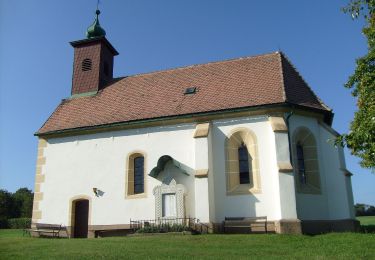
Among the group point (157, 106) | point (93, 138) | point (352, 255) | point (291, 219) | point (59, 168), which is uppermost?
point (157, 106)

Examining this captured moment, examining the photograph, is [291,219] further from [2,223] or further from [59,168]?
[2,223]

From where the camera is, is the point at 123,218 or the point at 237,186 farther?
the point at 123,218

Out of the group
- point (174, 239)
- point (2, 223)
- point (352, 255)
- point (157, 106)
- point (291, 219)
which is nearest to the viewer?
point (352, 255)

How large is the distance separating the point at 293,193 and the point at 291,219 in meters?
1.05

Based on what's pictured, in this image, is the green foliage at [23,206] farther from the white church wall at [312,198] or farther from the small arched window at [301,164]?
the white church wall at [312,198]

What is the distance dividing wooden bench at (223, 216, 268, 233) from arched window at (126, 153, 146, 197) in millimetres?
4490

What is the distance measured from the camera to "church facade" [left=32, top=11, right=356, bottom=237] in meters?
17.2

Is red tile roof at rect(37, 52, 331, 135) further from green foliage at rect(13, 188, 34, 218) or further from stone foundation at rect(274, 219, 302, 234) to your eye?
green foliage at rect(13, 188, 34, 218)

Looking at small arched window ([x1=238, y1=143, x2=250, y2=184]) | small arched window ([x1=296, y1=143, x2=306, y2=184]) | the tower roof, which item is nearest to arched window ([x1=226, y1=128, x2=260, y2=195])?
small arched window ([x1=238, y1=143, x2=250, y2=184])

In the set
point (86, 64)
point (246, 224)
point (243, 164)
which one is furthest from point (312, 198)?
point (86, 64)

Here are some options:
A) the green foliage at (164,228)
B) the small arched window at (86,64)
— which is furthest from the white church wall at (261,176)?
the small arched window at (86,64)

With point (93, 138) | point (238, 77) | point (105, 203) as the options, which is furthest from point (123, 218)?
point (238, 77)

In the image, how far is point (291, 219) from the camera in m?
16.0

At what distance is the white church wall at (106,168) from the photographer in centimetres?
1870
